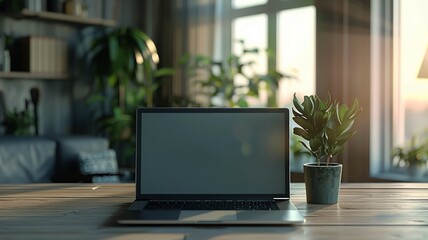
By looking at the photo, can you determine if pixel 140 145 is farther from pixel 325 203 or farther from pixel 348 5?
pixel 348 5

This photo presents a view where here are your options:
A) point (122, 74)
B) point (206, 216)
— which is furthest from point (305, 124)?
point (122, 74)

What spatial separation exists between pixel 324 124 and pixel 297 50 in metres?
3.26

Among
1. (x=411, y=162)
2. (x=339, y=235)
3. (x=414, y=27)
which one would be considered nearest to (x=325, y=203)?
(x=339, y=235)

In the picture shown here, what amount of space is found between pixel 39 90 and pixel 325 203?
145 inches

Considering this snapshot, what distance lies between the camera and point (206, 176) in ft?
5.18

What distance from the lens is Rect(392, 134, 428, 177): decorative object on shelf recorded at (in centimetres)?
388

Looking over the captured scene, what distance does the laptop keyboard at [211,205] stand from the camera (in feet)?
4.76

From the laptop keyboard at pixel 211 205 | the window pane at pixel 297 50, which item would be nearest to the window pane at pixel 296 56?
the window pane at pixel 297 50

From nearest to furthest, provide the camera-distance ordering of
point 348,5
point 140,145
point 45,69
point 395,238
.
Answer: point 395,238 < point 140,145 < point 348,5 < point 45,69

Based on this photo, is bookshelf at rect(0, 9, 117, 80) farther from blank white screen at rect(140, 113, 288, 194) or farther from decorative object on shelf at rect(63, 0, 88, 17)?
blank white screen at rect(140, 113, 288, 194)

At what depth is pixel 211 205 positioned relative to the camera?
1490 mm

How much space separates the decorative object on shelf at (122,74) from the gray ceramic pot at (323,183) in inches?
137

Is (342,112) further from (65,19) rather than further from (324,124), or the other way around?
(65,19)

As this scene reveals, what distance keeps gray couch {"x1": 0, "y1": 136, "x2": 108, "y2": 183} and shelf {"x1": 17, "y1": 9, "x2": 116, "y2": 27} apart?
1.06 meters
